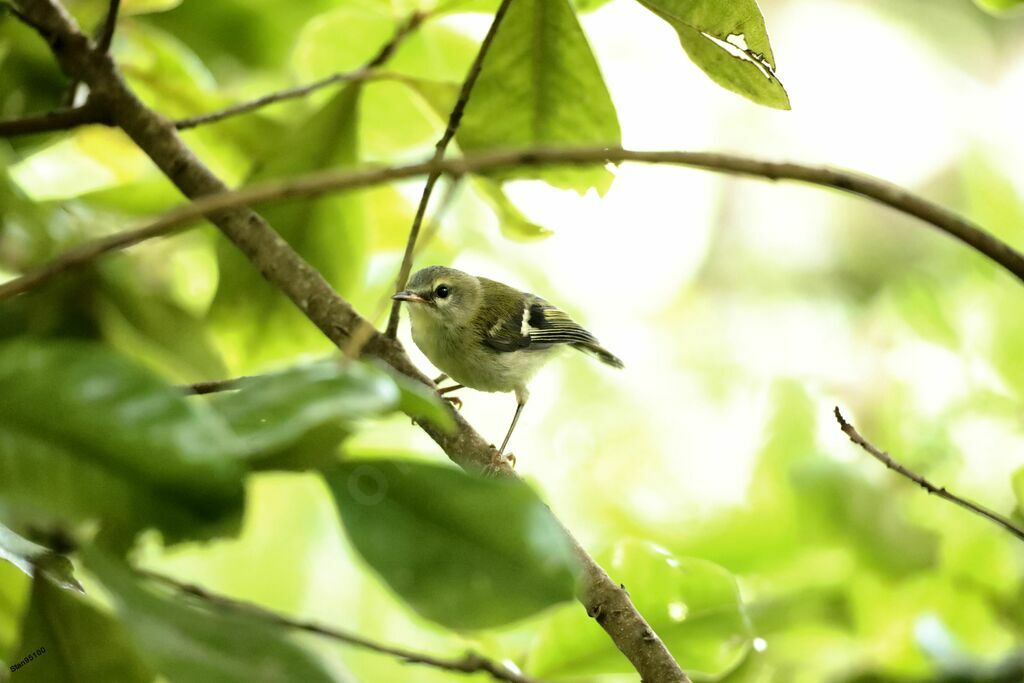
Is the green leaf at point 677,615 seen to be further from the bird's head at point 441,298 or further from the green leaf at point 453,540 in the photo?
the bird's head at point 441,298

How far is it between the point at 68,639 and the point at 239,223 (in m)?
0.32

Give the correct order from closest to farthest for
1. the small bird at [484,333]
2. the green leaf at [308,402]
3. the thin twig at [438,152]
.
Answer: the green leaf at [308,402] < the thin twig at [438,152] < the small bird at [484,333]

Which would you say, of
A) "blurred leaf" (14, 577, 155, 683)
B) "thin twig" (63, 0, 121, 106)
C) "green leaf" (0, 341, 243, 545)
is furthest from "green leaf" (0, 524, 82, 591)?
A: "thin twig" (63, 0, 121, 106)

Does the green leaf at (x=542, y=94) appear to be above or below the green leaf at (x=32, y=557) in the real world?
above

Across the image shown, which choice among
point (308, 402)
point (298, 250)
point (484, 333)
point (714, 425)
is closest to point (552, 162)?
point (308, 402)

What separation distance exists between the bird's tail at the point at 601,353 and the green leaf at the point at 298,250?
0.68m

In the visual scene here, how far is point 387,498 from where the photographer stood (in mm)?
375

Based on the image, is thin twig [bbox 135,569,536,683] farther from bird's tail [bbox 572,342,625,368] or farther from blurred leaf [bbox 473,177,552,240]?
bird's tail [bbox 572,342,625,368]

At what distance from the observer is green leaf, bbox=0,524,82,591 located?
43 cm

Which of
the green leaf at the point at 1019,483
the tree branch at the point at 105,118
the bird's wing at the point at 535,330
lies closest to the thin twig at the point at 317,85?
the tree branch at the point at 105,118

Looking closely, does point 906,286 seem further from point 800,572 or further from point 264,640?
point 264,640

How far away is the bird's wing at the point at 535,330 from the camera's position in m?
1.51

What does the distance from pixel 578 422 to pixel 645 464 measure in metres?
0.13

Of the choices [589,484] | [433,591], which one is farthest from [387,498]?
[589,484]
